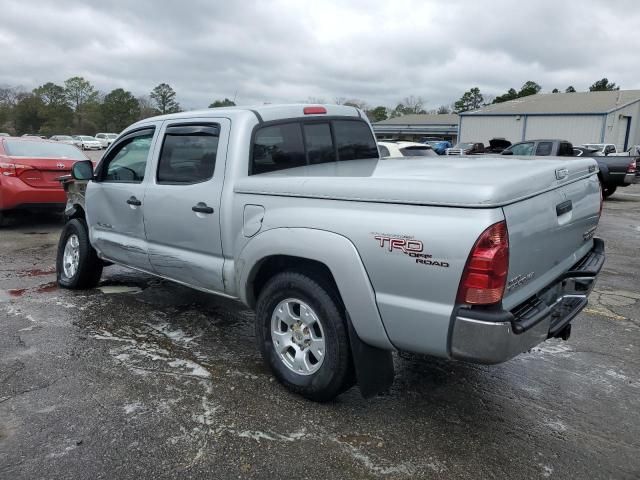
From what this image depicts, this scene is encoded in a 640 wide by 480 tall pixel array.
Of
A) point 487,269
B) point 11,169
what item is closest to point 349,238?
point 487,269

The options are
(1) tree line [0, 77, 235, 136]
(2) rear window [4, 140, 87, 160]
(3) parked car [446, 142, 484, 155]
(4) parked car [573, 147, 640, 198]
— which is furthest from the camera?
(1) tree line [0, 77, 235, 136]

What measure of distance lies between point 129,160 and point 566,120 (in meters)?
A: 42.8

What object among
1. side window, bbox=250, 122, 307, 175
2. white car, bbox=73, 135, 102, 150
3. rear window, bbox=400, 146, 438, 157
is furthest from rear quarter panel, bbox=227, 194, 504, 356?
white car, bbox=73, 135, 102, 150

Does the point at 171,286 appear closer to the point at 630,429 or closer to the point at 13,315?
the point at 13,315

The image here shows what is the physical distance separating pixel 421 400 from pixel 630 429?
4.01ft

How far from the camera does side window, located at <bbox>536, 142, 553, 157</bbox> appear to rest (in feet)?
51.8

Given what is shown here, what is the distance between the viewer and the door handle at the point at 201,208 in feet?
12.4

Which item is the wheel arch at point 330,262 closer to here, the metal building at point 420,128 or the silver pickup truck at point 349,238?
the silver pickup truck at point 349,238

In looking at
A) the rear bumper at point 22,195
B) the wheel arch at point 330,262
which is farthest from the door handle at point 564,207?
the rear bumper at point 22,195

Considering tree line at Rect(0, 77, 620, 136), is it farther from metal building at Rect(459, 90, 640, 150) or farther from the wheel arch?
the wheel arch

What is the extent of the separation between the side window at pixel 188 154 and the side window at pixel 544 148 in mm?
14028

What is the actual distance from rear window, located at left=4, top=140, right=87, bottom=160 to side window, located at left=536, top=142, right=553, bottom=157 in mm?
12722

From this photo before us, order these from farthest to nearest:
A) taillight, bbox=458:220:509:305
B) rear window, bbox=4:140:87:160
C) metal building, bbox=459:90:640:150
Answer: metal building, bbox=459:90:640:150
rear window, bbox=4:140:87:160
taillight, bbox=458:220:509:305

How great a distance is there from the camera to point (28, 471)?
2.69 metres
